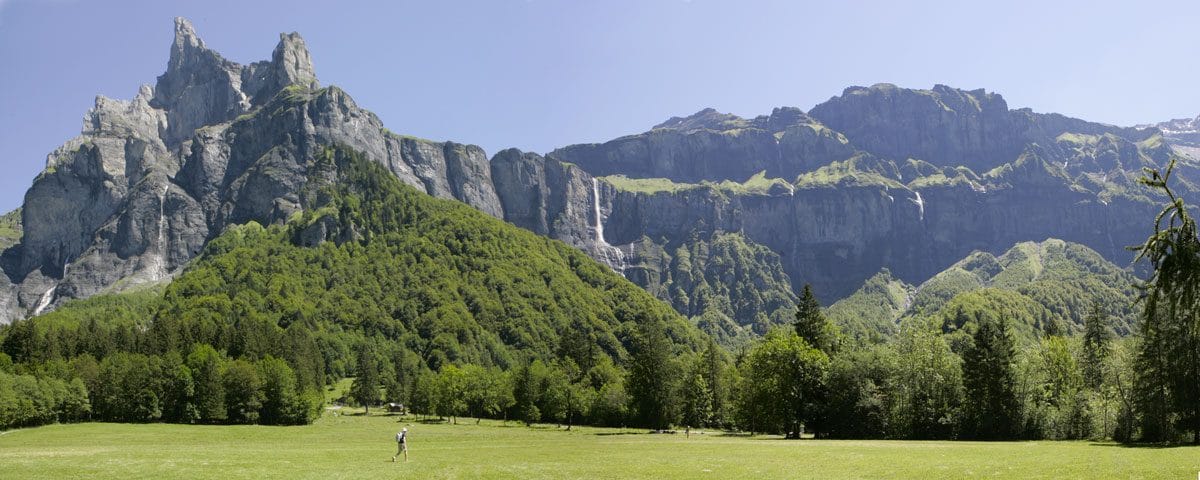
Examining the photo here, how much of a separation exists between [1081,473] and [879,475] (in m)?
8.75

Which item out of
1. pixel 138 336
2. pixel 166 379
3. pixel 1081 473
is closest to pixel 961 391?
pixel 1081 473

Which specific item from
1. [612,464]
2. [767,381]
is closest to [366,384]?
[767,381]

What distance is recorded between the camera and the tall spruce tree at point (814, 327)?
89.5m

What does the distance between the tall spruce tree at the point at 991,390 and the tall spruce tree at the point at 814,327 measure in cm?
1676

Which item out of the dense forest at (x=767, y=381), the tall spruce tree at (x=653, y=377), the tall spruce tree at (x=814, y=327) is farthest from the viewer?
the tall spruce tree at (x=653, y=377)

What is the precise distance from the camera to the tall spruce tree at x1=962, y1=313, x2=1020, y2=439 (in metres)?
73.4

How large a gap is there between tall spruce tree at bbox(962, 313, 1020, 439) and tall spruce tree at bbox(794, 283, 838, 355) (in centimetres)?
1676

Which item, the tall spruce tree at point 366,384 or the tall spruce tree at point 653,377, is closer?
the tall spruce tree at point 653,377

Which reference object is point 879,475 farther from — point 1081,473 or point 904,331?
point 904,331

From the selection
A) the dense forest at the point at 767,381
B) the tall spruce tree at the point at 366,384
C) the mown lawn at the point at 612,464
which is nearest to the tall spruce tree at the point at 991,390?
the dense forest at the point at 767,381

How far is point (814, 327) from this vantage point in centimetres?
9019

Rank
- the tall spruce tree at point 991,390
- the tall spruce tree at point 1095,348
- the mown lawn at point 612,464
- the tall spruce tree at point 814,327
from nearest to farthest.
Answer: the mown lawn at point 612,464
the tall spruce tree at point 991,390
the tall spruce tree at point 814,327
the tall spruce tree at point 1095,348

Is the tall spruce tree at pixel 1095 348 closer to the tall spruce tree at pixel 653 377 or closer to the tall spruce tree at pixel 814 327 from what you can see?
the tall spruce tree at pixel 814 327

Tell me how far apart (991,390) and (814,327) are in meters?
21.4
